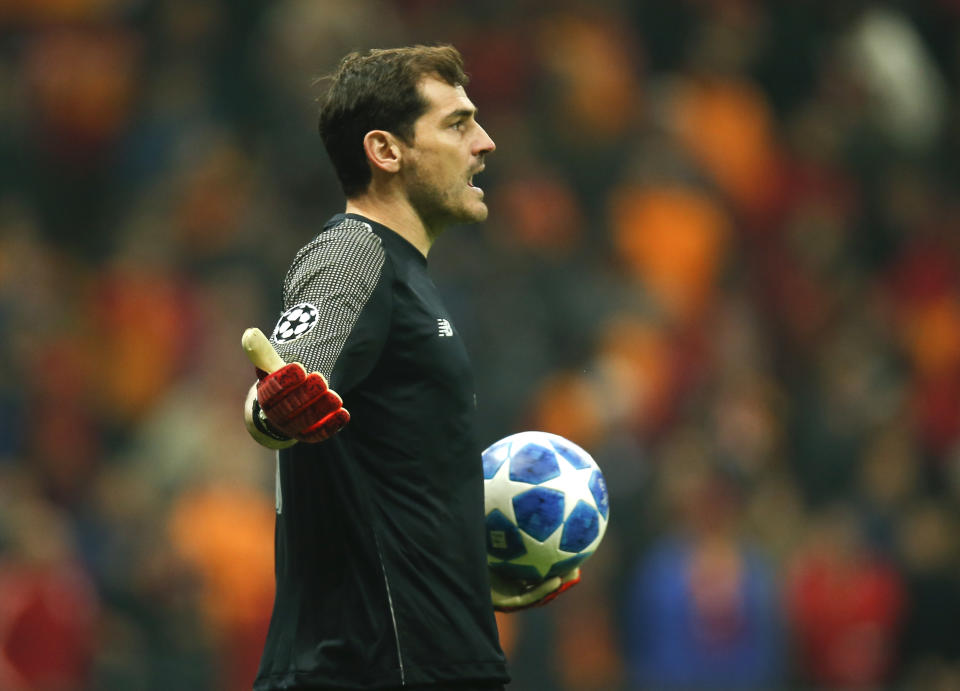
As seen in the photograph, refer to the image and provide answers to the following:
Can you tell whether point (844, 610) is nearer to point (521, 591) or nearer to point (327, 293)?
point (521, 591)

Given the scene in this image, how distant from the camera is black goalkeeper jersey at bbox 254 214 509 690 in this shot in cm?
363

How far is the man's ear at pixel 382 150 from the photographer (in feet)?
12.8

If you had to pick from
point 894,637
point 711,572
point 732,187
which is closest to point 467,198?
point 711,572

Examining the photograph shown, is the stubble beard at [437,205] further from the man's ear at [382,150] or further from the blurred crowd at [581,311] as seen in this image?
the blurred crowd at [581,311]

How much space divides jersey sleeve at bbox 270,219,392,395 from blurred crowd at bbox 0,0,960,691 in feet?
16.3

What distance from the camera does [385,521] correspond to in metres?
3.68

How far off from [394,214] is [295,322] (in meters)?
0.58

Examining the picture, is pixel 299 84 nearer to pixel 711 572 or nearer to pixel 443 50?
pixel 711 572

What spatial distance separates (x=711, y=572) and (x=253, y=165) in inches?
165

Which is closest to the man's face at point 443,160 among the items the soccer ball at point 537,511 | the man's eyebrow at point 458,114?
the man's eyebrow at point 458,114

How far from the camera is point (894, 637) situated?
9.34m

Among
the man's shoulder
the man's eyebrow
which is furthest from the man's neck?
the man's eyebrow

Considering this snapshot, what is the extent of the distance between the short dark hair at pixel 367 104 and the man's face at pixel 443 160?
0.03m

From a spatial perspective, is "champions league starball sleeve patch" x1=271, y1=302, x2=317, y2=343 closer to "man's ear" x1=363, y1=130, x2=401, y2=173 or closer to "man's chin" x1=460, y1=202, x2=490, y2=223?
"man's ear" x1=363, y1=130, x2=401, y2=173
